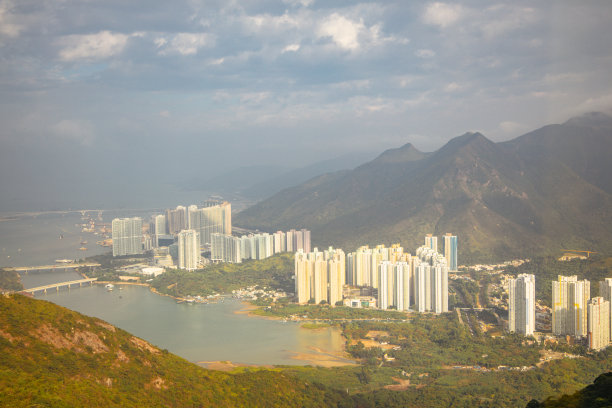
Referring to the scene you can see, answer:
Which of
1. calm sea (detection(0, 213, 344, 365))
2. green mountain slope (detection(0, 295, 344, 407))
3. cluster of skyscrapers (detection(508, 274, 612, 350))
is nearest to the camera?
green mountain slope (detection(0, 295, 344, 407))

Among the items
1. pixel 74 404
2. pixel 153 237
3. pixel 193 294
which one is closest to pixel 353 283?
pixel 193 294

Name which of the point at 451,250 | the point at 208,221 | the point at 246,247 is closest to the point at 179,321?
the point at 246,247

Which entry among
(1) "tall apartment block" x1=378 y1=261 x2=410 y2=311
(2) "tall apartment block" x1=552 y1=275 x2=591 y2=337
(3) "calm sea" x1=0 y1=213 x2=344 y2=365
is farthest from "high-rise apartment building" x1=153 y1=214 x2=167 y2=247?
(2) "tall apartment block" x1=552 y1=275 x2=591 y2=337

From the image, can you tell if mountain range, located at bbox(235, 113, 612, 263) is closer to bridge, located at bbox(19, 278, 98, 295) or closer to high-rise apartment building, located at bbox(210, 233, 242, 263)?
high-rise apartment building, located at bbox(210, 233, 242, 263)

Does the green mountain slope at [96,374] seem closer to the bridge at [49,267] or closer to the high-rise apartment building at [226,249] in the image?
the bridge at [49,267]

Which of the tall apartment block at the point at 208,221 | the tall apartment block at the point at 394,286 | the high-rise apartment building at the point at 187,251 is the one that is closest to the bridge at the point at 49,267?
the high-rise apartment building at the point at 187,251

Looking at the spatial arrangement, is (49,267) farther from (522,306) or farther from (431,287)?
(522,306)

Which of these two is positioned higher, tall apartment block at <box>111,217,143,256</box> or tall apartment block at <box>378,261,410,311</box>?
tall apartment block at <box>111,217,143,256</box>
